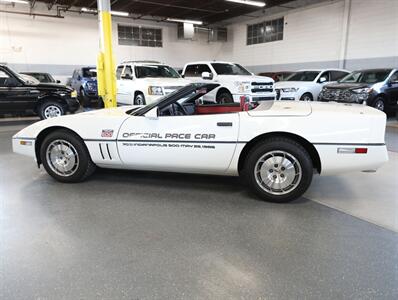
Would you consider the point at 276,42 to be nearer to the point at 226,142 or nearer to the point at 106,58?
the point at 106,58

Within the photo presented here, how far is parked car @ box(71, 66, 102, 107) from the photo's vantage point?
13.8 metres

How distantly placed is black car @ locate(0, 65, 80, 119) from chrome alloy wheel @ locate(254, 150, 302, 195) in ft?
24.0

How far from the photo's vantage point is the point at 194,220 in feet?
9.63

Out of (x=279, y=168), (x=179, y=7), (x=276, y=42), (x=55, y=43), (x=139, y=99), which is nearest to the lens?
(x=279, y=168)

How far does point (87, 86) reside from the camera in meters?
13.8

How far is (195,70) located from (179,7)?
7.10m

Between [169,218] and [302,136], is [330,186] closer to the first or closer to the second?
[302,136]

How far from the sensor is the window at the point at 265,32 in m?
17.7

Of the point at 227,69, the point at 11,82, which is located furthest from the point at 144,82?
the point at 11,82

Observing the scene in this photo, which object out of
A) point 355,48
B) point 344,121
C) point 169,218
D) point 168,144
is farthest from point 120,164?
point 355,48

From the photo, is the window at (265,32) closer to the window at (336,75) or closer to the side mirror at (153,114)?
the window at (336,75)

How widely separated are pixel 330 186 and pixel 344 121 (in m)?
1.12

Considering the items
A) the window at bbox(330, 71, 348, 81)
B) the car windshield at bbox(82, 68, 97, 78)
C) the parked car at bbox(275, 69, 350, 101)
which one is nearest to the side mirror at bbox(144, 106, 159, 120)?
the parked car at bbox(275, 69, 350, 101)

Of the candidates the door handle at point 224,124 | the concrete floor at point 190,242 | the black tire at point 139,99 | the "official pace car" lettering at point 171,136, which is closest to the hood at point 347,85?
the black tire at point 139,99
